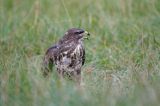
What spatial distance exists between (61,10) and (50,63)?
395 centimetres

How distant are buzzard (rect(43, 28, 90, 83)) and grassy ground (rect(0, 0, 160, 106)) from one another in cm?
17

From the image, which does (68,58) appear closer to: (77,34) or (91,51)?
(77,34)

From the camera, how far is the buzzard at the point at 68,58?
8883mm

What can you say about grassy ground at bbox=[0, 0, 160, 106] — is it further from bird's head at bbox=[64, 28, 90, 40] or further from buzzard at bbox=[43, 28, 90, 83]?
bird's head at bbox=[64, 28, 90, 40]

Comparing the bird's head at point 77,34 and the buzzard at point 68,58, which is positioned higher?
the bird's head at point 77,34

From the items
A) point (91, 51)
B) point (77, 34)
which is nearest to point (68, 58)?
point (77, 34)

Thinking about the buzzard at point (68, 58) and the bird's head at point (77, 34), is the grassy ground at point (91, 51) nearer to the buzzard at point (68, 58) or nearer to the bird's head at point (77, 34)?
the buzzard at point (68, 58)

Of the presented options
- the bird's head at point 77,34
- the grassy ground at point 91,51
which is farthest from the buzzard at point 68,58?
the grassy ground at point 91,51

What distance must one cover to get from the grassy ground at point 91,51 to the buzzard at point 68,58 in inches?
6.6

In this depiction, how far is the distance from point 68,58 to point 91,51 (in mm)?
1852

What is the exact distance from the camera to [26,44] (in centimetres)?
1123

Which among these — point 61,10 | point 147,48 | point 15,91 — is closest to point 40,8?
point 61,10

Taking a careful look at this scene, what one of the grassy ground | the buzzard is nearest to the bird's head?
the buzzard

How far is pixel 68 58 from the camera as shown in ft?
29.4
